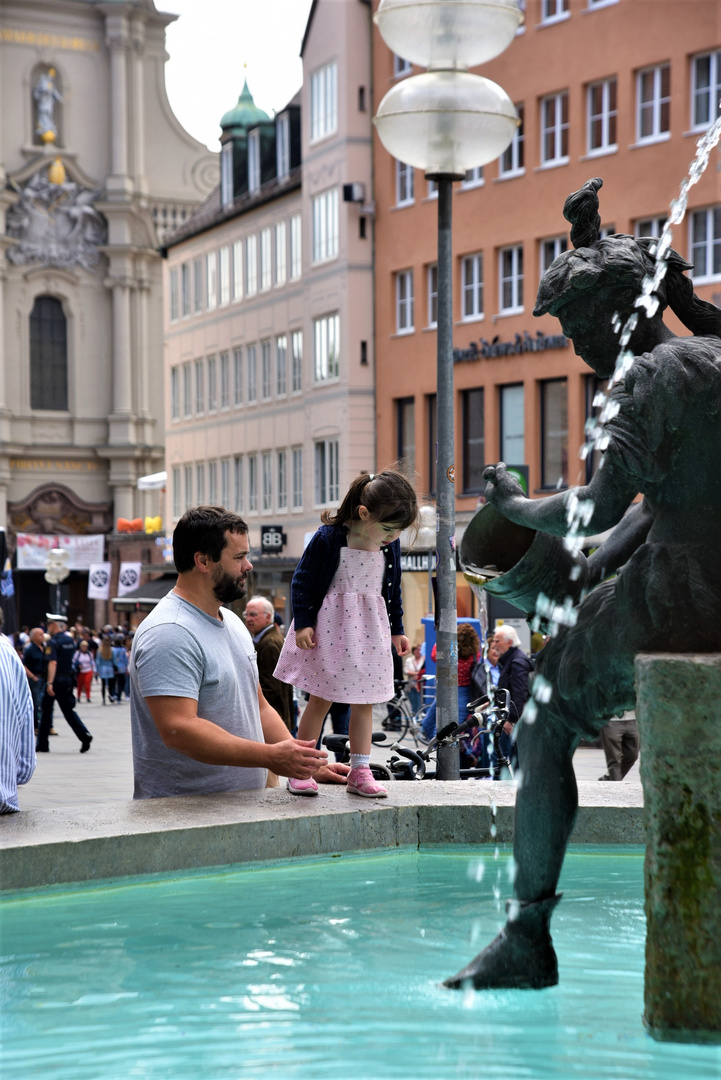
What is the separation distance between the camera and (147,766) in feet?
17.6

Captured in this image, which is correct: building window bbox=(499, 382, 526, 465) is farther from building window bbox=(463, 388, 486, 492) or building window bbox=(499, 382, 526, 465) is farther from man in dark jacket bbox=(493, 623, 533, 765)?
man in dark jacket bbox=(493, 623, 533, 765)

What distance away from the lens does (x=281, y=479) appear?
48.1 m

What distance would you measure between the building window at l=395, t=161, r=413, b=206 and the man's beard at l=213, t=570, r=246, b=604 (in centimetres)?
3602

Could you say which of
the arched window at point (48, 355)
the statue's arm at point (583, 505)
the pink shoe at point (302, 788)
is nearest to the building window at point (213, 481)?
the arched window at point (48, 355)

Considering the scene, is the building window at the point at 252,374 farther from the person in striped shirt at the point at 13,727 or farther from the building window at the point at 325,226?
the person in striped shirt at the point at 13,727

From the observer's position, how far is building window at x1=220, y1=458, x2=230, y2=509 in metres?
52.3

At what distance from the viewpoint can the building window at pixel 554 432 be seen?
3525cm

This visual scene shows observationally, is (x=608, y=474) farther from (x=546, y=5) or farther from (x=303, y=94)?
(x=303, y=94)

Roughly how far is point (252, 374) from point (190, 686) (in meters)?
45.7

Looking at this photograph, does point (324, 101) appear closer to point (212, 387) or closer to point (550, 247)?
point (550, 247)

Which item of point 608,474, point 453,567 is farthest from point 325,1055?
point 453,567

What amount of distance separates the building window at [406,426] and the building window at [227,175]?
13617 millimetres

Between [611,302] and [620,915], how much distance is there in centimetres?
178

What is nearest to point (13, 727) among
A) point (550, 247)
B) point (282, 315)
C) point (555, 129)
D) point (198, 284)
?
point (550, 247)
